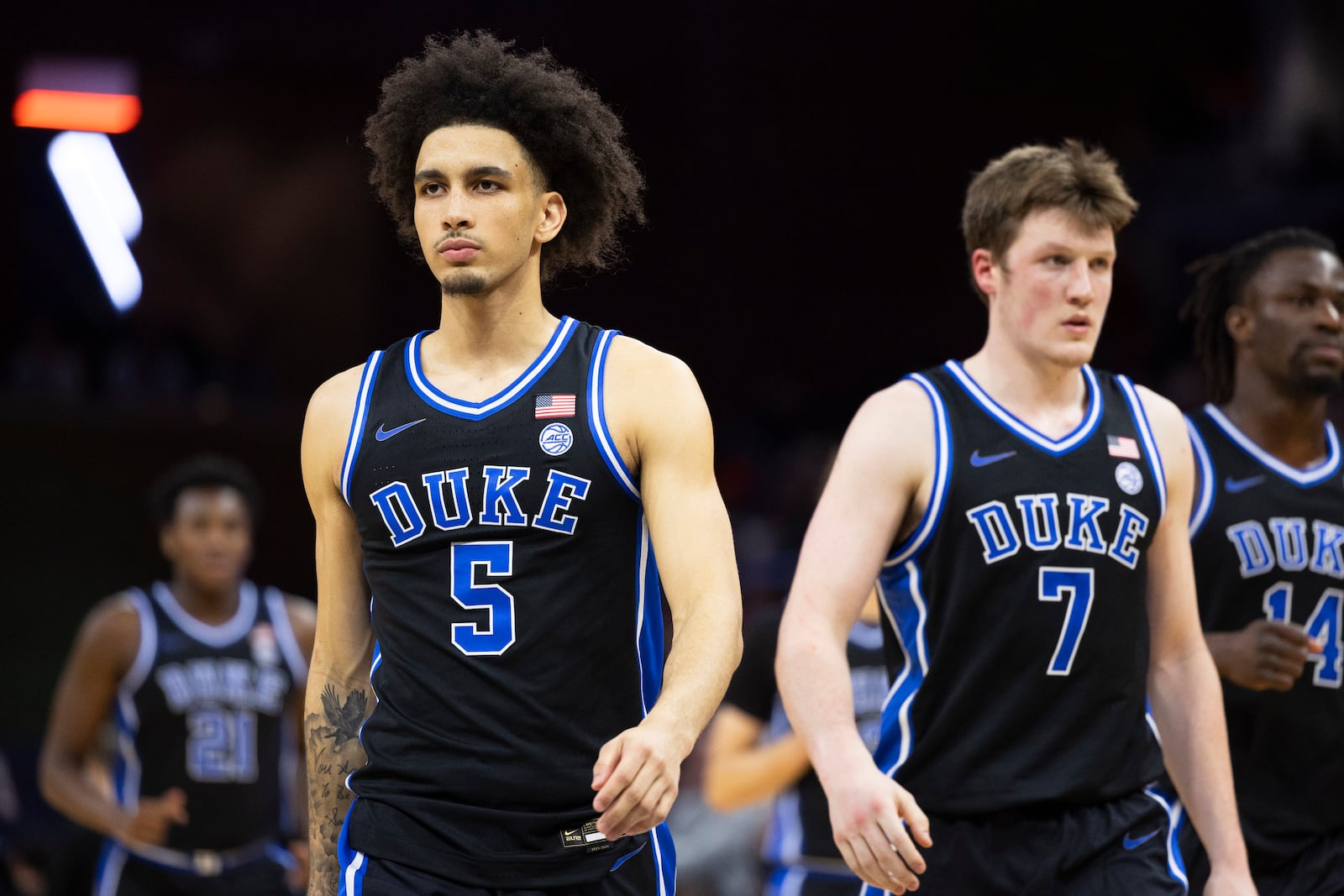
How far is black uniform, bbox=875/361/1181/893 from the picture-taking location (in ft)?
12.2

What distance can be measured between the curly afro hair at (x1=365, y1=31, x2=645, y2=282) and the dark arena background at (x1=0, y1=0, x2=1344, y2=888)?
10086mm

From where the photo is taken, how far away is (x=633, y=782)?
290cm

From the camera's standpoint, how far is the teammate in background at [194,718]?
6.65m

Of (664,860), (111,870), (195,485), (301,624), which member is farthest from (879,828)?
(195,485)

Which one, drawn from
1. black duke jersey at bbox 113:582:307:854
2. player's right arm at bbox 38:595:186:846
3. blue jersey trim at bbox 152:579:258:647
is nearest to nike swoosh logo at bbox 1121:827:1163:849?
black duke jersey at bbox 113:582:307:854

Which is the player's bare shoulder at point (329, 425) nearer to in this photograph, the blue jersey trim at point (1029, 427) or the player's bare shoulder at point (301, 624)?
the blue jersey trim at point (1029, 427)

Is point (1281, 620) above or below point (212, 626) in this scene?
below

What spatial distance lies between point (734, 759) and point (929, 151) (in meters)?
10.9

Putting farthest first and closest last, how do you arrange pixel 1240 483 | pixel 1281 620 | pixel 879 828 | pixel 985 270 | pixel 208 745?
pixel 208 745
pixel 1240 483
pixel 1281 620
pixel 985 270
pixel 879 828

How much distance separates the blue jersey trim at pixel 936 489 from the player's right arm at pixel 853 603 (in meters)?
0.01

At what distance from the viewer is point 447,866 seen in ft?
11.0

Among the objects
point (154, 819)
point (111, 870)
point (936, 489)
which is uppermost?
point (936, 489)

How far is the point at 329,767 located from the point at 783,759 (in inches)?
90.1

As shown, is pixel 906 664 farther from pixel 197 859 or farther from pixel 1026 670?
pixel 197 859
